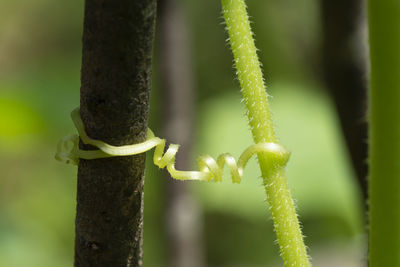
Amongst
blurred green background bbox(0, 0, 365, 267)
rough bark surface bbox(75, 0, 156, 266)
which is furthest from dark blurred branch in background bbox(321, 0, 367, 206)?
rough bark surface bbox(75, 0, 156, 266)

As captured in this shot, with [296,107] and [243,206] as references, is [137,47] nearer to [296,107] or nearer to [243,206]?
[243,206]

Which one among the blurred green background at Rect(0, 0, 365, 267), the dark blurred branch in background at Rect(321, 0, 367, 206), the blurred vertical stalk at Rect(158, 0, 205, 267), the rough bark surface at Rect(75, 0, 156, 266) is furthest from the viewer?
the blurred green background at Rect(0, 0, 365, 267)

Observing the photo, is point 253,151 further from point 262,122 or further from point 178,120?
point 178,120

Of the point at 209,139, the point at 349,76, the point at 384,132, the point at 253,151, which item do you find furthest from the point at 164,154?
the point at 209,139

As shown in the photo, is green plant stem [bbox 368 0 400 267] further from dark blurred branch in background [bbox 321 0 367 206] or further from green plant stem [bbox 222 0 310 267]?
dark blurred branch in background [bbox 321 0 367 206]

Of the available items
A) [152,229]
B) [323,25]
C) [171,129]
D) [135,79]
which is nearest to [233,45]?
Result: [135,79]
